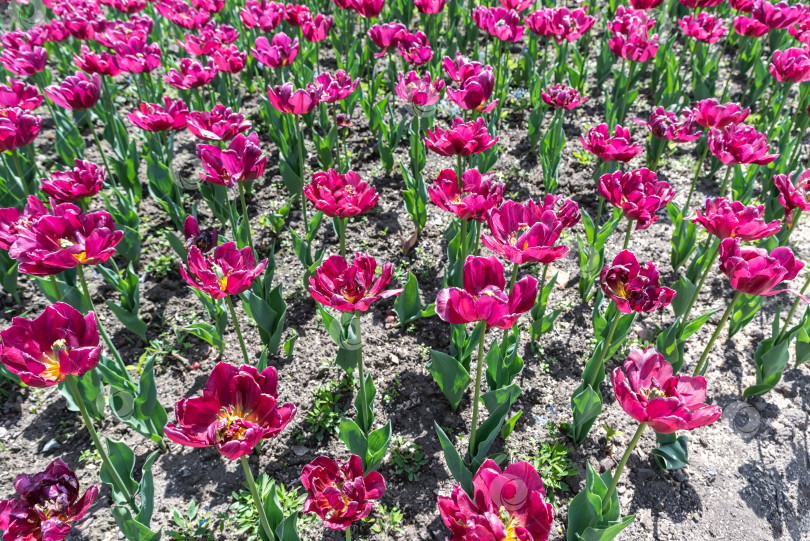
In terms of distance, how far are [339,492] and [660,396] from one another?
1.05m

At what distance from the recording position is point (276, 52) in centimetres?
412

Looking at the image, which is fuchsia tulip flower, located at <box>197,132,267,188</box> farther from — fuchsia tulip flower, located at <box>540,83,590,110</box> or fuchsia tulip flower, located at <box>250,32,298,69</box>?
fuchsia tulip flower, located at <box>540,83,590,110</box>

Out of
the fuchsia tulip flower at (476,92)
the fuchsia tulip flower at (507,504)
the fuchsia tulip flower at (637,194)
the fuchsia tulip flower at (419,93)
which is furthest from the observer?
the fuchsia tulip flower at (419,93)

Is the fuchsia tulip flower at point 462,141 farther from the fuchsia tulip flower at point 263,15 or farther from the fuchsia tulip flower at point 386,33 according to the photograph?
the fuchsia tulip flower at point 263,15

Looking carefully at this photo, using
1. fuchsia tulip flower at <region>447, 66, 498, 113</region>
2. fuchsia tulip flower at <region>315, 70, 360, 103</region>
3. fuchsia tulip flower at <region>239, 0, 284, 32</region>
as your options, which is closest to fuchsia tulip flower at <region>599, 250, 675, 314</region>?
fuchsia tulip flower at <region>447, 66, 498, 113</region>

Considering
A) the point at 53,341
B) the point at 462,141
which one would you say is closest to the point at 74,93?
the point at 53,341

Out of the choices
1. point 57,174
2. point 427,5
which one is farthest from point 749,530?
point 427,5

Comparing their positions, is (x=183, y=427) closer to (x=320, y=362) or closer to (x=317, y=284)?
(x=317, y=284)

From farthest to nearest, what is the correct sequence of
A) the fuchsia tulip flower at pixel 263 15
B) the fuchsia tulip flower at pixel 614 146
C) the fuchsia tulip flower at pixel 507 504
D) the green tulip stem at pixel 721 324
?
the fuchsia tulip flower at pixel 263 15 < the fuchsia tulip flower at pixel 614 146 < the green tulip stem at pixel 721 324 < the fuchsia tulip flower at pixel 507 504

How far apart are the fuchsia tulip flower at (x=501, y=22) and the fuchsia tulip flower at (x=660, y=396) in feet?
11.1

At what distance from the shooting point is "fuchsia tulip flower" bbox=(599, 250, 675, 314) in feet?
7.06

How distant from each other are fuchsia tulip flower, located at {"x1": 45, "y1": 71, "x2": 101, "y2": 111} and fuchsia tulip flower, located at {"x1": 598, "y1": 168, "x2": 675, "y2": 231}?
9.79 feet

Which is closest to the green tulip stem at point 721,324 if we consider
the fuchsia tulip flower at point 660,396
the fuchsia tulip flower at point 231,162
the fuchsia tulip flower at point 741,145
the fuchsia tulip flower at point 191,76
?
the fuchsia tulip flower at point 660,396

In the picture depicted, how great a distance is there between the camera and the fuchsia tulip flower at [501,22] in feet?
14.9
